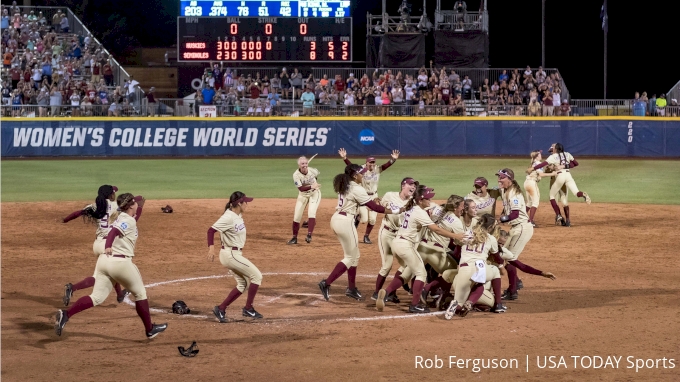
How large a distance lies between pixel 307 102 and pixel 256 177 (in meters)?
7.27

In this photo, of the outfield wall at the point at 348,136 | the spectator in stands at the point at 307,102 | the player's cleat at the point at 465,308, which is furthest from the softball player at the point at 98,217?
the spectator in stands at the point at 307,102

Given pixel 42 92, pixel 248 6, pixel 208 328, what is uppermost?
pixel 248 6

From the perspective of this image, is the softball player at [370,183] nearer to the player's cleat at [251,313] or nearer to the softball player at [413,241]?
the softball player at [413,241]

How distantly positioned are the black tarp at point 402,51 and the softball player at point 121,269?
31134 mm

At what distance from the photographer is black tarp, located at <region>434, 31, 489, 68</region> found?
40.8 m

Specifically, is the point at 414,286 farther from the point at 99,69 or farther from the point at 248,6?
the point at 99,69

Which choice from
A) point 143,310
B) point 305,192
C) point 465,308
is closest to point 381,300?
point 465,308

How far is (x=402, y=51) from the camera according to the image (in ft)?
134

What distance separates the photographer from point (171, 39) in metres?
57.4

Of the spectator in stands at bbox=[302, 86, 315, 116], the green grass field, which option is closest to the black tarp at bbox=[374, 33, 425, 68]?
the spectator in stands at bbox=[302, 86, 315, 116]

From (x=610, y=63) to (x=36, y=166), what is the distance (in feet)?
110

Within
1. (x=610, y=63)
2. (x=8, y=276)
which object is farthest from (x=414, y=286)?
(x=610, y=63)

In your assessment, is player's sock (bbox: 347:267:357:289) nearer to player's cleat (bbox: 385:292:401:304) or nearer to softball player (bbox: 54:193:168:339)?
player's cleat (bbox: 385:292:401:304)

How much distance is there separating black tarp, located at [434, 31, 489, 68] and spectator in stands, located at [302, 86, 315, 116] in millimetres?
7318
